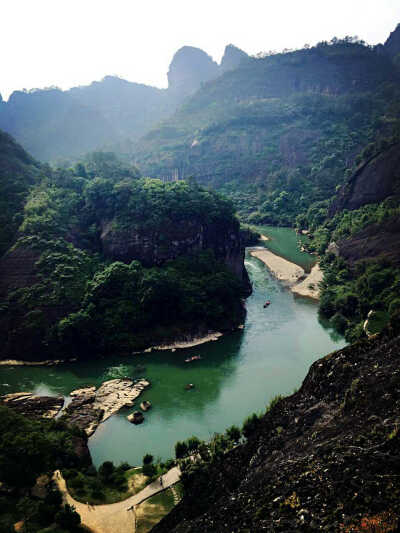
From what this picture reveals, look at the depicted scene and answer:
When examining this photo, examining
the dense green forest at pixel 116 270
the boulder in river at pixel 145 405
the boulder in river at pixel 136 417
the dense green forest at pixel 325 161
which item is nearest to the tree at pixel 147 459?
the boulder in river at pixel 136 417

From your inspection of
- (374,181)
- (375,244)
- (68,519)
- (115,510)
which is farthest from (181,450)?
(374,181)

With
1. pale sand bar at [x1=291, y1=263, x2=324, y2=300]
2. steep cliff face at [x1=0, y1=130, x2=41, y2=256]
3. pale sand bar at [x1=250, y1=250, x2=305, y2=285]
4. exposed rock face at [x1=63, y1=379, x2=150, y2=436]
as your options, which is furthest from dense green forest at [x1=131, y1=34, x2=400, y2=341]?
steep cliff face at [x1=0, y1=130, x2=41, y2=256]

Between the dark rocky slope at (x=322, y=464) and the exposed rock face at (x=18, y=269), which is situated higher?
the dark rocky slope at (x=322, y=464)

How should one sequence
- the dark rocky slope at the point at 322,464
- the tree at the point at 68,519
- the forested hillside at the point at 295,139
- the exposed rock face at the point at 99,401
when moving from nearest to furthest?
the dark rocky slope at the point at 322,464, the tree at the point at 68,519, the exposed rock face at the point at 99,401, the forested hillside at the point at 295,139

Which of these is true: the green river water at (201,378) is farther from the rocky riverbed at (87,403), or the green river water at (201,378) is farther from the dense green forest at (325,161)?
the dense green forest at (325,161)

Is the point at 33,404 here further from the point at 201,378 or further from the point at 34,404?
the point at 201,378

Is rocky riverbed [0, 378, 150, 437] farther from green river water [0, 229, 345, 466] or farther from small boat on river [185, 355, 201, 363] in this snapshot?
small boat on river [185, 355, 201, 363]

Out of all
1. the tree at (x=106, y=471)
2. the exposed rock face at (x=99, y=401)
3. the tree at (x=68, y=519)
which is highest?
the tree at (x=68, y=519)
